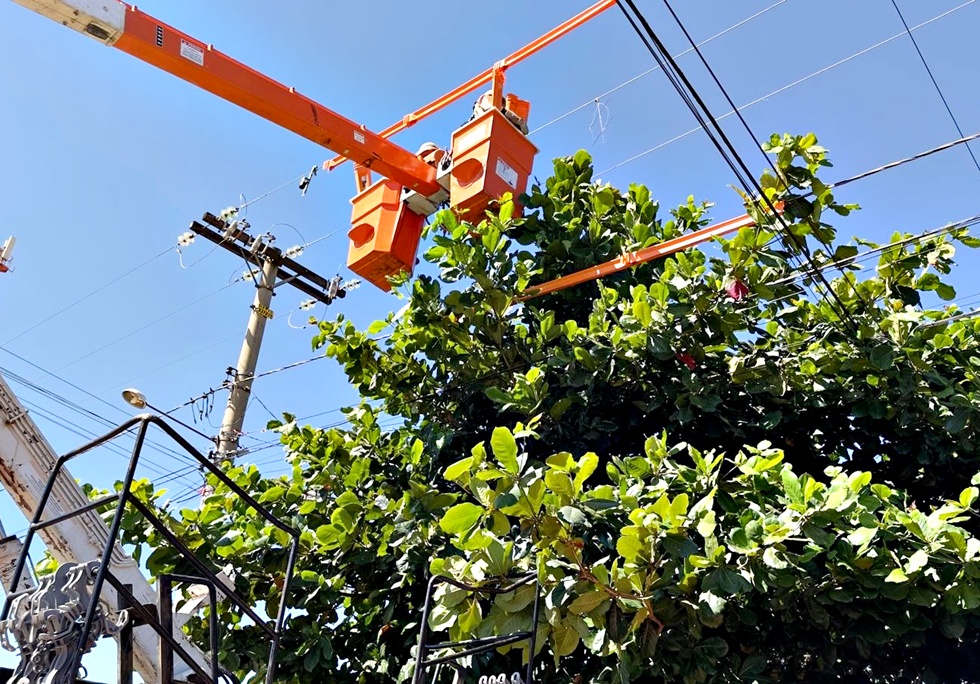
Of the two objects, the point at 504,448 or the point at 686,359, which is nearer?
the point at 504,448

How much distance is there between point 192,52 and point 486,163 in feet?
9.80

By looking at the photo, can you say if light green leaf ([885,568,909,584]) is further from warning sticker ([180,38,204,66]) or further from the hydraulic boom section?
warning sticker ([180,38,204,66])

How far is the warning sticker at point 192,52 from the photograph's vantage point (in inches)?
316

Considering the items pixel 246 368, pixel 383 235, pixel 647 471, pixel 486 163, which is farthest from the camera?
pixel 246 368

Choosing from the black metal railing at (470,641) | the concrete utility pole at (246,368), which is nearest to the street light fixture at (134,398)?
the concrete utility pole at (246,368)

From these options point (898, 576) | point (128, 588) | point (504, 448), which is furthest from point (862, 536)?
point (128, 588)

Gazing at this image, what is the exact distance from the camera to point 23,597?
2688 mm

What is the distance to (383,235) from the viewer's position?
8.60m

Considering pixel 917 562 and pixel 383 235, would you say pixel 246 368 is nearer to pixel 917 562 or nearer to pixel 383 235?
pixel 383 235

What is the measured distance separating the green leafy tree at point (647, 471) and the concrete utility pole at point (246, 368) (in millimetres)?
5072

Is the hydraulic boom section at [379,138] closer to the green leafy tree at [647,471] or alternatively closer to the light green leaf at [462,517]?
the green leafy tree at [647,471]

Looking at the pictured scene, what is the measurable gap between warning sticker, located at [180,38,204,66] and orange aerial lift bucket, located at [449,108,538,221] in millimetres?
2503

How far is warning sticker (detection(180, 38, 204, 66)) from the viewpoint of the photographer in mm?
8023

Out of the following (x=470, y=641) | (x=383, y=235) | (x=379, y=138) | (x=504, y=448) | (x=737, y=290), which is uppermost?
(x=379, y=138)
